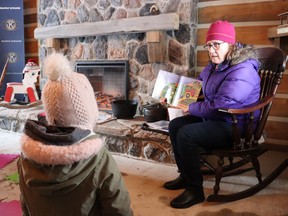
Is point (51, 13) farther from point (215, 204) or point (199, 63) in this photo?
point (215, 204)

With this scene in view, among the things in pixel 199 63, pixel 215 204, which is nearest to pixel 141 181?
pixel 215 204

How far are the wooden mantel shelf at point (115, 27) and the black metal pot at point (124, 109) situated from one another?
775mm

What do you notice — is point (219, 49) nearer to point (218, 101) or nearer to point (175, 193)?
point (218, 101)

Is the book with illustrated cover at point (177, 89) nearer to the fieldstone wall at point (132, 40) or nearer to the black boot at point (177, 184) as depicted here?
the fieldstone wall at point (132, 40)

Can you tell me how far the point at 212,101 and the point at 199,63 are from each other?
1303 mm

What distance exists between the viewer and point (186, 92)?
2.51 meters

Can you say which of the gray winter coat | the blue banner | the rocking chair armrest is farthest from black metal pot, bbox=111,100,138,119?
the blue banner

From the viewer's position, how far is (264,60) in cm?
212

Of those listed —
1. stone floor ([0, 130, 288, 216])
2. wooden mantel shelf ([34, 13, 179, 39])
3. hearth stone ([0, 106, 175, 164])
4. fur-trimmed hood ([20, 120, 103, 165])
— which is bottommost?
stone floor ([0, 130, 288, 216])

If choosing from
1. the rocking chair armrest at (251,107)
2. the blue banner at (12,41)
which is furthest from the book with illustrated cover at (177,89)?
the blue banner at (12,41)

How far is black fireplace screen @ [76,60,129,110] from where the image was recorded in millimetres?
3355

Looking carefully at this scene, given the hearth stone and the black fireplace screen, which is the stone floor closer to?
the hearth stone

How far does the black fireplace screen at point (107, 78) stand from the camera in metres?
3.36

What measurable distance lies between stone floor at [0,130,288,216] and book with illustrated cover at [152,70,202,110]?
1.92ft
